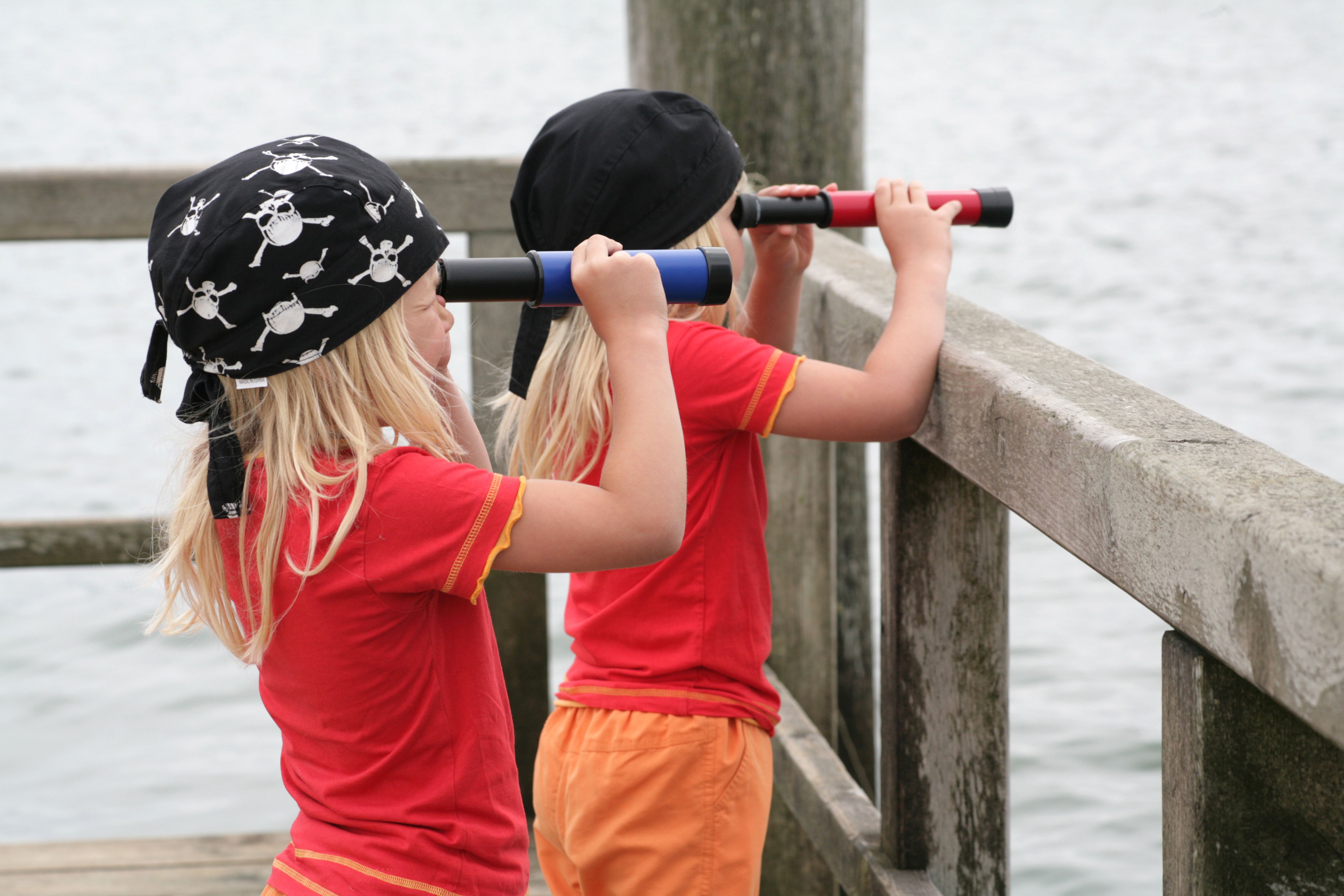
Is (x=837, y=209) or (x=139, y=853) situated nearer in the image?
(x=837, y=209)

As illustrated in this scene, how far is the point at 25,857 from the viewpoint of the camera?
2643 mm

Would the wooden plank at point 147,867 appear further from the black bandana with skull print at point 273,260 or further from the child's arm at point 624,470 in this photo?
the black bandana with skull print at point 273,260

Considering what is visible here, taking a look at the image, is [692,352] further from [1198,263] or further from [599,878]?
[1198,263]

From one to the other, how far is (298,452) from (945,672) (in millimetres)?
795

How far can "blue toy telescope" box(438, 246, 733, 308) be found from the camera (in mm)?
1414

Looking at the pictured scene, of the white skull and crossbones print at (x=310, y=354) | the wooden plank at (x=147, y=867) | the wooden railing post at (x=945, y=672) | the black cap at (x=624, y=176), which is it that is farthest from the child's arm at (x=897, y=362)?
the wooden plank at (x=147, y=867)

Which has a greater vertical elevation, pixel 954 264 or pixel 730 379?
pixel 730 379

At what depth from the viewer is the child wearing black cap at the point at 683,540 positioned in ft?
5.57

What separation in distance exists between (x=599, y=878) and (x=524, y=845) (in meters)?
0.26

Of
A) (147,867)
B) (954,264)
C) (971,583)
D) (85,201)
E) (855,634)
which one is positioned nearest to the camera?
(971,583)

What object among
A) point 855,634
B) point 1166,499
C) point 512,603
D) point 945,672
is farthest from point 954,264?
point 1166,499

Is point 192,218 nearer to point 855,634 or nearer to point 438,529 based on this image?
point 438,529

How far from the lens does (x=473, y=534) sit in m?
1.33

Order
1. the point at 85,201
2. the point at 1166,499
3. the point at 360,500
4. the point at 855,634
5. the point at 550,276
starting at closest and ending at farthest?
the point at 1166,499
the point at 360,500
the point at 550,276
the point at 85,201
the point at 855,634
